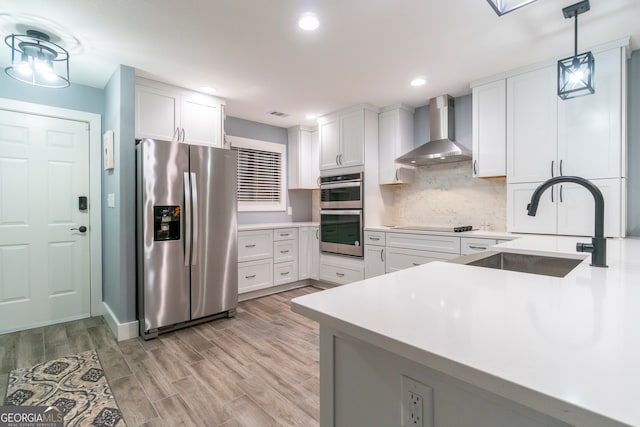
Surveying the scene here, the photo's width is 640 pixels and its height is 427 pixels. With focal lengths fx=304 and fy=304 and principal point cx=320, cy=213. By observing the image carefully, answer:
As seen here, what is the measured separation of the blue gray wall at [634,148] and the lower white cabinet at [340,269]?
2.52 metres

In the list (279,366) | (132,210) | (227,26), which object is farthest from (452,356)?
(132,210)

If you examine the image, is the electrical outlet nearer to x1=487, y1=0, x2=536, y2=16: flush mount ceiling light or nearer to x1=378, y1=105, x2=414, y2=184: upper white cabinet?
x1=487, y1=0, x2=536, y2=16: flush mount ceiling light

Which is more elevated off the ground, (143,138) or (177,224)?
(143,138)

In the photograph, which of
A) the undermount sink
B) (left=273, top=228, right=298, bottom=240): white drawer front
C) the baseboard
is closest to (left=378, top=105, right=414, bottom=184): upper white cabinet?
(left=273, top=228, right=298, bottom=240): white drawer front

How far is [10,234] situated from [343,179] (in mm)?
3568

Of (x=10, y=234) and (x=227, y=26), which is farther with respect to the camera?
(x=10, y=234)

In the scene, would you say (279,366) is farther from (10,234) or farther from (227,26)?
(10,234)

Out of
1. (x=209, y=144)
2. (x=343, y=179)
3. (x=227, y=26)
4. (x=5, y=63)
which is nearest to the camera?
(x=227, y=26)

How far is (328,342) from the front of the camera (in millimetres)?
872

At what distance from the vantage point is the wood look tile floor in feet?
5.88

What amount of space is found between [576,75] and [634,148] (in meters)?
1.20

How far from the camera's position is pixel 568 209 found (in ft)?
8.46

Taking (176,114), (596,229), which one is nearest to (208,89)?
(176,114)

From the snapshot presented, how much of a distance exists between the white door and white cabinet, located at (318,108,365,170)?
2.81 m
